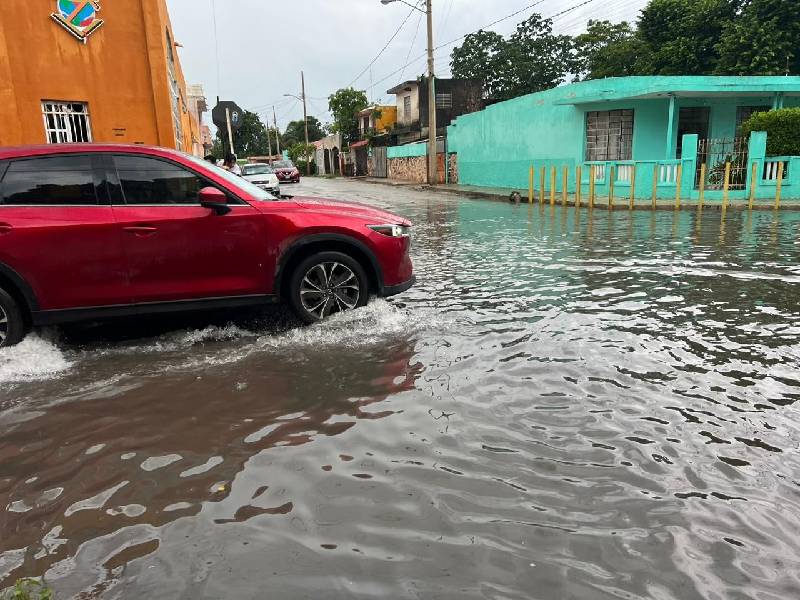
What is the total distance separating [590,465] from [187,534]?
2003 mm

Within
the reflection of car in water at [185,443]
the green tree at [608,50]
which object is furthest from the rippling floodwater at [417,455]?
the green tree at [608,50]

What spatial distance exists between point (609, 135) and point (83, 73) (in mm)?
17178

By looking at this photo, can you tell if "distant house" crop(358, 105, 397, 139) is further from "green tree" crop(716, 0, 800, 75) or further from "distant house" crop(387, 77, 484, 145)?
"green tree" crop(716, 0, 800, 75)

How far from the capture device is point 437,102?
4819cm

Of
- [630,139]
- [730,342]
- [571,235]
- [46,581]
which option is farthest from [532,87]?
[46,581]

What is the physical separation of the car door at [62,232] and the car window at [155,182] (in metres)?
0.19

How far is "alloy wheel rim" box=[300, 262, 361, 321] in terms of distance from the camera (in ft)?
18.8

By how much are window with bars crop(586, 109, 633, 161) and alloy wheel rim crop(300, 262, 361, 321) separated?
1961 cm

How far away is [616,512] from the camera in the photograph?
2873mm

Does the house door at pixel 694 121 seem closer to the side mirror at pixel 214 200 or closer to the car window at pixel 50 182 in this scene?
the side mirror at pixel 214 200

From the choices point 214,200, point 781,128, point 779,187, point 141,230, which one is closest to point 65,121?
point 141,230

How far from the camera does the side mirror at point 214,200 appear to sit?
5.27 metres

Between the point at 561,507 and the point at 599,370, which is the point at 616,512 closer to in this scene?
the point at 561,507

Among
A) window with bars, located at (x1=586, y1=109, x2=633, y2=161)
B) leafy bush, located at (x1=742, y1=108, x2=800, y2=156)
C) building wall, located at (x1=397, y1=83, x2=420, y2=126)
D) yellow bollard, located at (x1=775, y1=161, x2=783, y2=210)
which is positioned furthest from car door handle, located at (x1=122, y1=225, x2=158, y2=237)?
building wall, located at (x1=397, y1=83, x2=420, y2=126)
